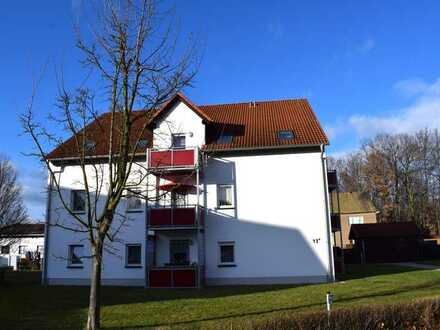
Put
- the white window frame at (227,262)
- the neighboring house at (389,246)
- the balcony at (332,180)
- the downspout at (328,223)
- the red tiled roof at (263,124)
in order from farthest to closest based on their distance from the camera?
the neighboring house at (389,246)
the balcony at (332,180)
the red tiled roof at (263,124)
the white window frame at (227,262)
the downspout at (328,223)

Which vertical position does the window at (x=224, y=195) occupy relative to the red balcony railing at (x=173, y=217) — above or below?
above

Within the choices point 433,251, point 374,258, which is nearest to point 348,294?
point 374,258

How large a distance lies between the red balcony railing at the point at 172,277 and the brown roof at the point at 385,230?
25548mm

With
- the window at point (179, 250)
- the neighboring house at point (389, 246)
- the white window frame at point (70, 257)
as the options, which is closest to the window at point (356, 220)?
the neighboring house at point (389, 246)

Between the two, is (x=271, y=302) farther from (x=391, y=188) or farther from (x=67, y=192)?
(x=391, y=188)

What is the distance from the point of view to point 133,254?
2652cm

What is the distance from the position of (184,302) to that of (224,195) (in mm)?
9447

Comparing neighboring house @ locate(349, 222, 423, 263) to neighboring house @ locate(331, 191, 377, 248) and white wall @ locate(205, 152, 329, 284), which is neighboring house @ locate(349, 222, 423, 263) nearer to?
neighboring house @ locate(331, 191, 377, 248)

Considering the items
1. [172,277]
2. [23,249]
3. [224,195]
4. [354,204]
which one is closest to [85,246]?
[172,277]

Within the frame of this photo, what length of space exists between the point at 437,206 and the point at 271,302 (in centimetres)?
5129

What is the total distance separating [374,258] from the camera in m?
44.8

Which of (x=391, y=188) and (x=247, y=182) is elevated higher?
(x=391, y=188)

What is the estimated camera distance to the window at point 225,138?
27.0m

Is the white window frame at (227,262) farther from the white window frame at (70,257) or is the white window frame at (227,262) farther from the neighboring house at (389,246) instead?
the neighboring house at (389,246)
